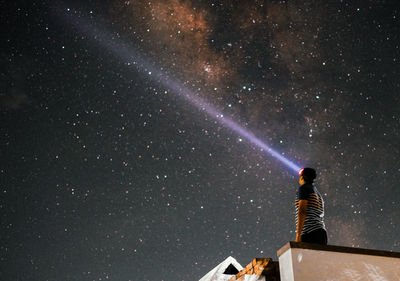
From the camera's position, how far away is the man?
326 cm

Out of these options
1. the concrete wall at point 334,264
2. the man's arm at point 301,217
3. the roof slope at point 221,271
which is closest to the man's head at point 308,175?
the man's arm at point 301,217

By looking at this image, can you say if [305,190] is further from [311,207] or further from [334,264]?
[334,264]

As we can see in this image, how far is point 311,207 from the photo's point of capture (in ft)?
11.1

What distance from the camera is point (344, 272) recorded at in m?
2.85

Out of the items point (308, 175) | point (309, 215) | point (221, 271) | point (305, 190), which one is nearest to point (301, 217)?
point (309, 215)

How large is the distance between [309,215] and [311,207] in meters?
0.09

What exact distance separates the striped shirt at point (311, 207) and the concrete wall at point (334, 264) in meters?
0.40

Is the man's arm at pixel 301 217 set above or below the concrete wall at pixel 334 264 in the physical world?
above

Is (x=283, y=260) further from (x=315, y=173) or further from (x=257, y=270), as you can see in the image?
(x=315, y=173)

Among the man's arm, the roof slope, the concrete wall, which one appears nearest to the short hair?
the man's arm

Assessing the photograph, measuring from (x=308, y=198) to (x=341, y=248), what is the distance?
605 millimetres

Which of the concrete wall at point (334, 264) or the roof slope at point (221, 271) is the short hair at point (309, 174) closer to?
the concrete wall at point (334, 264)

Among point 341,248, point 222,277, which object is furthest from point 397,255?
point 222,277

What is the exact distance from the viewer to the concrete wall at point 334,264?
2723 millimetres
